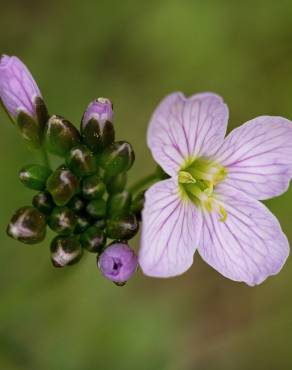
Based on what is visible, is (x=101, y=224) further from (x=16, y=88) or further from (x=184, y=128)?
(x=16, y=88)

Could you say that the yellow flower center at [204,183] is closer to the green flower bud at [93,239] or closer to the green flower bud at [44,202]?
the green flower bud at [93,239]

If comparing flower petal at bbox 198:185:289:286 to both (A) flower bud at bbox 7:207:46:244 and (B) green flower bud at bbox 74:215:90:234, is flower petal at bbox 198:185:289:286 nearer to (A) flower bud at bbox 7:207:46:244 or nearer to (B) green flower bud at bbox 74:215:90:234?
(B) green flower bud at bbox 74:215:90:234

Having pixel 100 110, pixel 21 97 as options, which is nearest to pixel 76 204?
pixel 100 110

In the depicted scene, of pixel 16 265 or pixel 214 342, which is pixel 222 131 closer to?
pixel 16 265

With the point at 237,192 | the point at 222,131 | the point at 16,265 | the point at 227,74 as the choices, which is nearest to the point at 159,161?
the point at 222,131

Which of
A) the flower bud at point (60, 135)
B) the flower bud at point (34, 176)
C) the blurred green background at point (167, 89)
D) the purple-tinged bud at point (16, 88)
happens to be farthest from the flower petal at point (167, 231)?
the blurred green background at point (167, 89)

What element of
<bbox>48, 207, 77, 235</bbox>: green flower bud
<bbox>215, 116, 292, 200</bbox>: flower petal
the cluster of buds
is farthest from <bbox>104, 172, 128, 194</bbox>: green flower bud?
<bbox>215, 116, 292, 200</bbox>: flower petal
